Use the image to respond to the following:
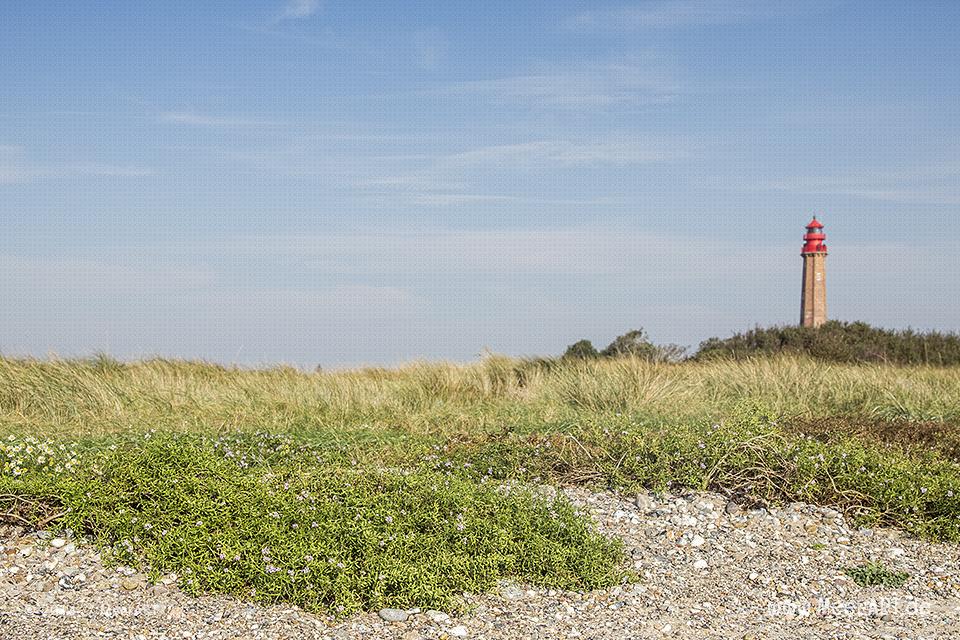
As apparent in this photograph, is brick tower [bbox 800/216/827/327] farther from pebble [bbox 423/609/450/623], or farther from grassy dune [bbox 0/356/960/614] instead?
pebble [bbox 423/609/450/623]

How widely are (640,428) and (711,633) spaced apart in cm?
361

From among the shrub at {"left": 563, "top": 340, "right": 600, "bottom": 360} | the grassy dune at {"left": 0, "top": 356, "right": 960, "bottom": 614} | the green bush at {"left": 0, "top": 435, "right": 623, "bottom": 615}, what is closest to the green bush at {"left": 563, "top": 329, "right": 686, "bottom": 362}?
the shrub at {"left": 563, "top": 340, "right": 600, "bottom": 360}

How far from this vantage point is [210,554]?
15.9 ft

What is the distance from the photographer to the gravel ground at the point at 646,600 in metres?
4.36

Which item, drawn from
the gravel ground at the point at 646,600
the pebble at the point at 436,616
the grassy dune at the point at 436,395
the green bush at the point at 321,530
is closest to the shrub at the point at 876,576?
the gravel ground at the point at 646,600

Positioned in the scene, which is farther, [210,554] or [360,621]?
[210,554]

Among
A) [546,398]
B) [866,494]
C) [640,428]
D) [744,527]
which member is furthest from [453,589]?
[546,398]

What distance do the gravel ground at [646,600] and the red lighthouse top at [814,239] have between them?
32.8m

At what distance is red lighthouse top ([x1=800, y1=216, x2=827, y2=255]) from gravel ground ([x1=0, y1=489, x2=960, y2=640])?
3280cm

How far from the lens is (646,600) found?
15.7ft

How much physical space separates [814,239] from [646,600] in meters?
34.6

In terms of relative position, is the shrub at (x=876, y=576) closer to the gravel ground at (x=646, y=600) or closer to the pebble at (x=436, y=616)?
the gravel ground at (x=646, y=600)

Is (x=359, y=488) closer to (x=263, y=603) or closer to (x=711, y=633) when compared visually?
(x=263, y=603)

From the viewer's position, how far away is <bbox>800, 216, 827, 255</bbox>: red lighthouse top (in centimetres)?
3666
